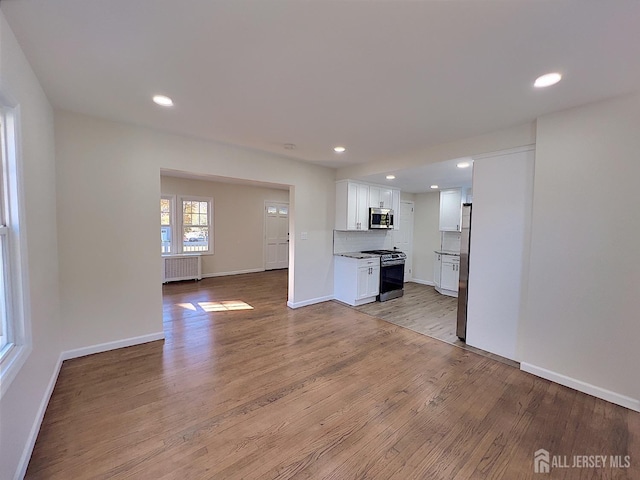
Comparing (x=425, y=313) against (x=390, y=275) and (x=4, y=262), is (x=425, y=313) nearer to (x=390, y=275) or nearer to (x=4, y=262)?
(x=390, y=275)

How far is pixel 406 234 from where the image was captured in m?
7.23

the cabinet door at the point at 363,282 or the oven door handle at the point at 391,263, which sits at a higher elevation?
the oven door handle at the point at 391,263

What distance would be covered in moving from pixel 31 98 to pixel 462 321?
475 cm

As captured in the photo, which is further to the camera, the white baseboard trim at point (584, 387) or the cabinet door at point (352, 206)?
the cabinet door at point (352, 206)

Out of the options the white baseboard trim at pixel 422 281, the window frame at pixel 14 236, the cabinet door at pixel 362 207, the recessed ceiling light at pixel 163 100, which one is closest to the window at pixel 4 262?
the window frame at pixel 14 236

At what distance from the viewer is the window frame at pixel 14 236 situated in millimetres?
1638

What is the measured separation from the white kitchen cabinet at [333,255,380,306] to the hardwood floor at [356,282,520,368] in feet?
0.68

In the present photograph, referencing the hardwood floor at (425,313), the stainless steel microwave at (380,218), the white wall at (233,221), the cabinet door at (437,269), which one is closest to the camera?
the hardwood floor at (425,313)

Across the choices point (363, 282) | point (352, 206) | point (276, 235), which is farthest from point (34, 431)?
point (276, 235)

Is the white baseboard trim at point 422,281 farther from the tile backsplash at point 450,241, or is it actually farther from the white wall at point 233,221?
the white wall at point 233,221

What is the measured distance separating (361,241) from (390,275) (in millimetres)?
963

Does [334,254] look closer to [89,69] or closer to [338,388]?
[338,388]

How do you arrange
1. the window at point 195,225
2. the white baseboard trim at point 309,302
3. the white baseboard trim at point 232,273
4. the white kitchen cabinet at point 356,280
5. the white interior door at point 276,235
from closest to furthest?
1. the white baseboard trim at point 309,302
2. the white kitchen cabinet at point 356,280
3. the window at point 195,225
4. the white baseboard trim at point 232,273
5. the white interior door at point 276,235

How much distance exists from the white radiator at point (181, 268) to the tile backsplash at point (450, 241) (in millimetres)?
6082
